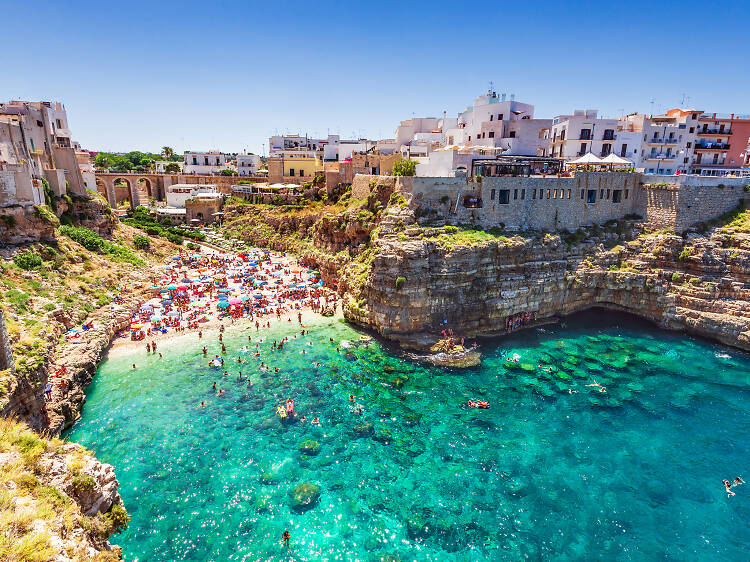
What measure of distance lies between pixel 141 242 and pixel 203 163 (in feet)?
146

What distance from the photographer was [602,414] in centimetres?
2534

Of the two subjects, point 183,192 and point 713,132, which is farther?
point 183,192

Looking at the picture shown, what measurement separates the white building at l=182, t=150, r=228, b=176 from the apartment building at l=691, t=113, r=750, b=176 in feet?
264

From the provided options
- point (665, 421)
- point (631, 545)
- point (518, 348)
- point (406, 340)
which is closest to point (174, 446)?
point (406, 340)

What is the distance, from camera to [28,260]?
3181 cm

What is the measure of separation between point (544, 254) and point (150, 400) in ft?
110

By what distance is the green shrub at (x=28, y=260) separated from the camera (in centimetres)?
3122

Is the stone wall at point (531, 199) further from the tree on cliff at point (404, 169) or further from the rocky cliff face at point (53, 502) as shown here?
the rocky cliff face at point (53, 502)

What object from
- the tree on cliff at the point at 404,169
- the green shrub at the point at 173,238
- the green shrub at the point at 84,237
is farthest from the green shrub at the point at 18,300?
the tree on cliff at the point at 404,169

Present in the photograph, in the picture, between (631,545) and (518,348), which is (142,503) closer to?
(631,545)

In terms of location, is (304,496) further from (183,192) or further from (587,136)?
(183,192)

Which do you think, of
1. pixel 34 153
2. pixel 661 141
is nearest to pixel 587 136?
pixel 661 141

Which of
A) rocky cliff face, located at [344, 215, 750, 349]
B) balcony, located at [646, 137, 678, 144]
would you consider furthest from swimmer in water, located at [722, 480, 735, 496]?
balcony, located at [646, 137, 678, 144]

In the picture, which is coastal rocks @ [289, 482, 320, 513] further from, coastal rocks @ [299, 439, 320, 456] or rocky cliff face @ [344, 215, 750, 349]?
rocky cliff face @ [344, 215, 750, 349]
